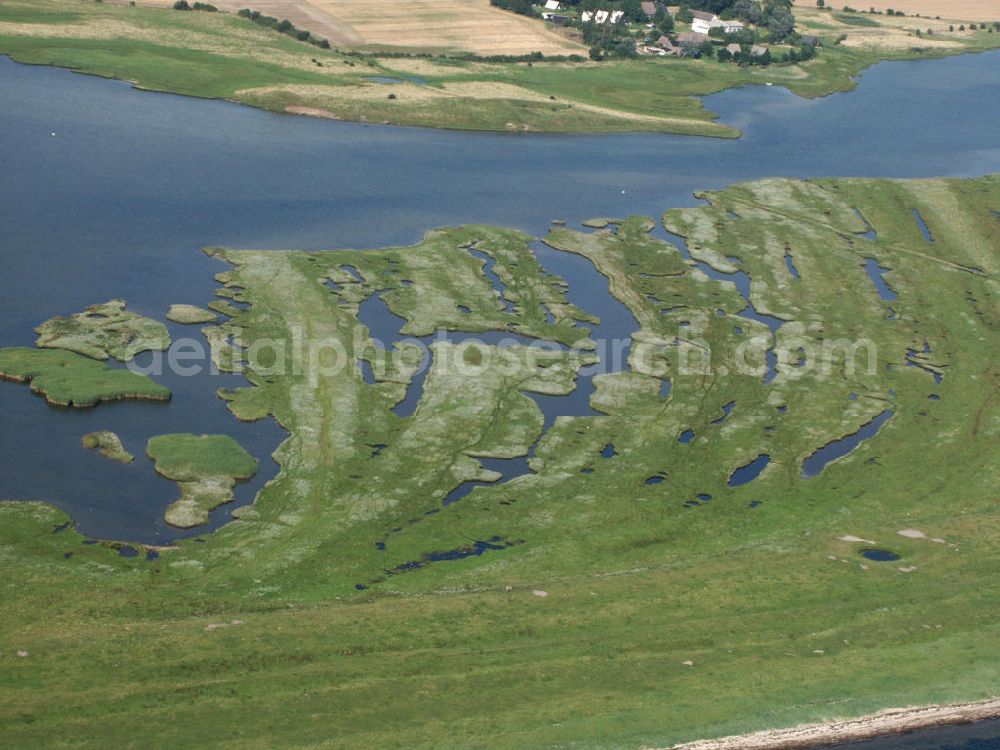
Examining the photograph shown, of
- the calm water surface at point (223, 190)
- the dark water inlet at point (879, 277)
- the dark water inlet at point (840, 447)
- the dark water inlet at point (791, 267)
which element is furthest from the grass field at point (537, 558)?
the dark water inlet at point (791, 267)

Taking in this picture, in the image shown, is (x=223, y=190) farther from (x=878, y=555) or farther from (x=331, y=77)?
(x=878, y=555)

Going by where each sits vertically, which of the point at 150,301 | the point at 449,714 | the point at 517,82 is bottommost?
the point at 449,714

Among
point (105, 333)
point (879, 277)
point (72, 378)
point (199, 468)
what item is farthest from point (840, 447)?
point (105, 333)

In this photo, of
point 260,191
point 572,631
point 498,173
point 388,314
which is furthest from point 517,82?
point 572,631

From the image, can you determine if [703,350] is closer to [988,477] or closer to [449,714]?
[988,477]

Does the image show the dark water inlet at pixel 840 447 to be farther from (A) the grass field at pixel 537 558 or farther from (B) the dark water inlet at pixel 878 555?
(B) the dark water inlet at pixel 878 555
